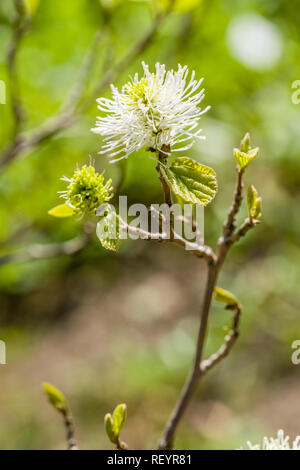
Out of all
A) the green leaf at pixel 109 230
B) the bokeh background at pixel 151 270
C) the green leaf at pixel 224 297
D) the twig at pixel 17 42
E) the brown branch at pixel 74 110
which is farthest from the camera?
the bokeh background at pixel 151 270

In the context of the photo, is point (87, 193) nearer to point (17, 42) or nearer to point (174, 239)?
point (174, 239)

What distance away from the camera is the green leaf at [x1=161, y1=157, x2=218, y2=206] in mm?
422

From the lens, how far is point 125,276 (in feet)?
6.99

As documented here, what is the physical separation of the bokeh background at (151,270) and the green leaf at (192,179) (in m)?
0.90

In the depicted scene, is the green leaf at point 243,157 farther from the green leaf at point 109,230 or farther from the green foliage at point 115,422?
the green foliage at point 115,422

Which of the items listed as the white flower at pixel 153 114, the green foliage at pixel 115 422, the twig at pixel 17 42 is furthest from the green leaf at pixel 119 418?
the twig at pixel 17 42

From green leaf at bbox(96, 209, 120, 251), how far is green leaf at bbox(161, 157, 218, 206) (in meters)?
0.05

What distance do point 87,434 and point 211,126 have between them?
1.29 m

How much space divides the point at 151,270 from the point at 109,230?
1.73 meters


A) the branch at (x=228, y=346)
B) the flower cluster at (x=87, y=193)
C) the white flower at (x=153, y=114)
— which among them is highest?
the white flower at (x=153, y=114)

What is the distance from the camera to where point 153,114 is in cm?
45

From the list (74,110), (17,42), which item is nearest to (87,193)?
(17,42)

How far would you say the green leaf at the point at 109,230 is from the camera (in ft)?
1.38

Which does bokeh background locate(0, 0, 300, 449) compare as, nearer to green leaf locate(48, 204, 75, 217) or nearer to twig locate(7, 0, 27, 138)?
twig locate(7, 0, 27, 138)
